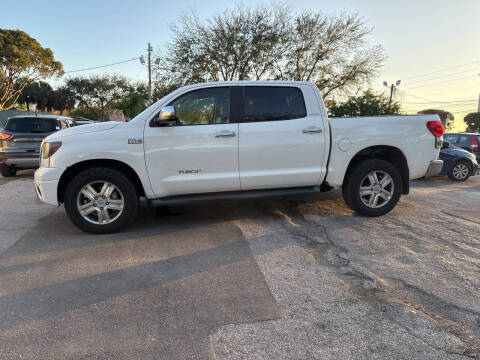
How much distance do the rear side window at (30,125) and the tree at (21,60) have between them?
27.4 meters

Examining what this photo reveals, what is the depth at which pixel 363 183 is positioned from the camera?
5.21 m

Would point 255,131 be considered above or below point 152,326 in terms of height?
above

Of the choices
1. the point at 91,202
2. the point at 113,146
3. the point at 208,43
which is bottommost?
the point at 91,202

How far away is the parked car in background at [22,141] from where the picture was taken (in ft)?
30.1

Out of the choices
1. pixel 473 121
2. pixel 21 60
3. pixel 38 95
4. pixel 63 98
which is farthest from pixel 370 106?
pixel 38 95

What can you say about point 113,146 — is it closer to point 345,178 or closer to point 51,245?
point 51,245

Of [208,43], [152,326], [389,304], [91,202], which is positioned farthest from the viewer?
[208,43]

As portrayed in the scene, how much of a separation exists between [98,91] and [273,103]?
5048 centimetres

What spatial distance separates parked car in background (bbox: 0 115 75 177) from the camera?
9.16 metres

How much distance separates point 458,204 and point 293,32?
1812cm

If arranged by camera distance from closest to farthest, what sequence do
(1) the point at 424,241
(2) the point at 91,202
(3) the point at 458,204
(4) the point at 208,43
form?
(1) the point at 424,241
(2) the point at 91,202
(3) the point at 458,204
(4) the point at 208,43

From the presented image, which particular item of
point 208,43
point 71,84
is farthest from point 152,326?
point 71,84

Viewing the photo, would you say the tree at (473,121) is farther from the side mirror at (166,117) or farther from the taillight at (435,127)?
the side mirror at (166,117)

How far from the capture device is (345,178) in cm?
521
